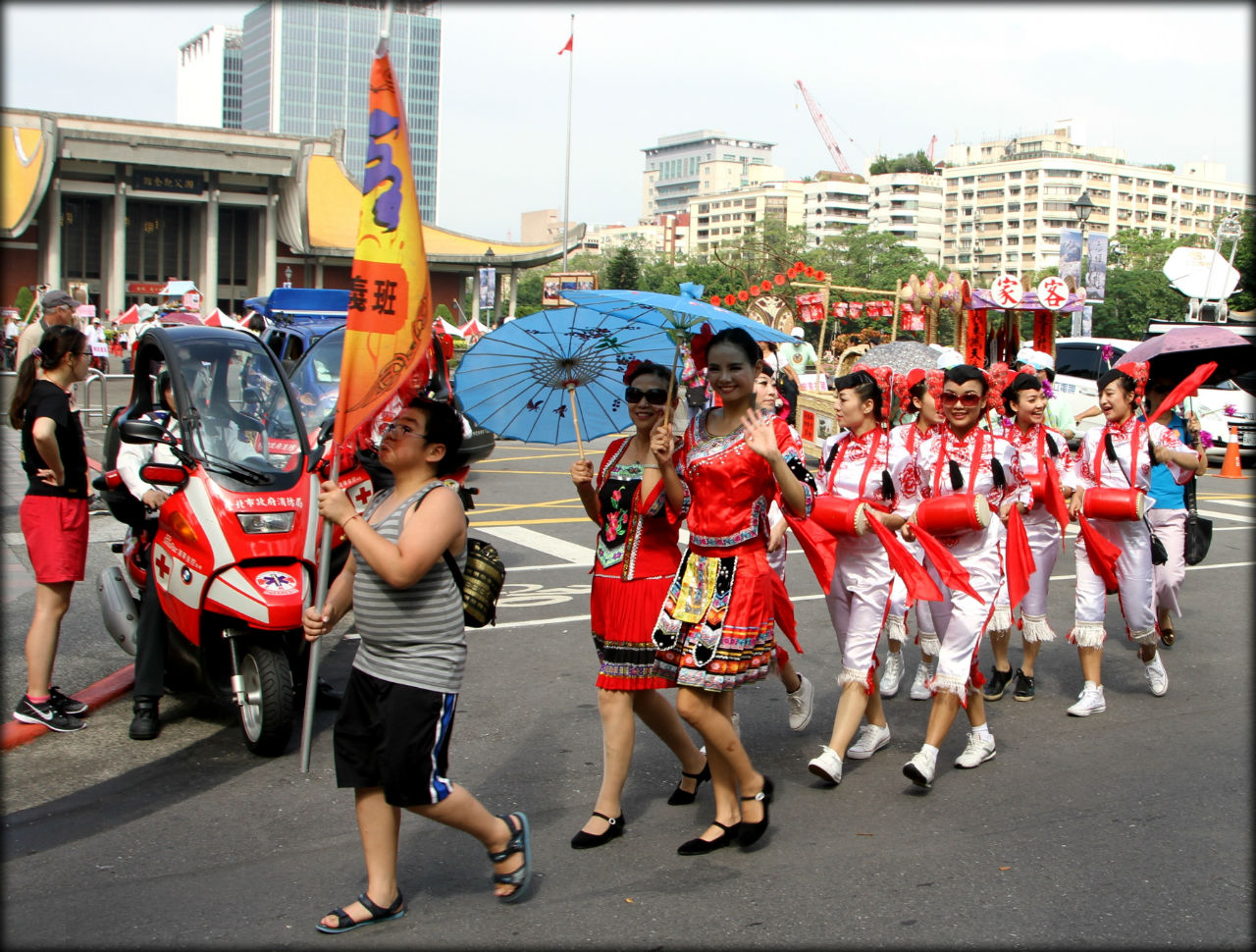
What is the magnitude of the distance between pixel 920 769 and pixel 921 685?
6.19 feet

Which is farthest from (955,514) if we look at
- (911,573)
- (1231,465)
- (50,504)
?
(1231,465)

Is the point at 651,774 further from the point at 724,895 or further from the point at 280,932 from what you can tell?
the point at 280,932

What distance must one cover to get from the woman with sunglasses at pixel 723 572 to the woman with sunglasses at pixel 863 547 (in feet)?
3.51

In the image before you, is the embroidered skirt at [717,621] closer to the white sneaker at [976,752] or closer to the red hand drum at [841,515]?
the red hand drum at [841,515]

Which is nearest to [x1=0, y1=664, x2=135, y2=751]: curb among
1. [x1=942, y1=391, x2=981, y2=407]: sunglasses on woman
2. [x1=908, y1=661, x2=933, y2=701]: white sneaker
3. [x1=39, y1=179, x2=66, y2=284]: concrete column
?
[x1=908, y1=661, x2=933, y2=701]: white sneaker

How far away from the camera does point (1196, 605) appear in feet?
31.1

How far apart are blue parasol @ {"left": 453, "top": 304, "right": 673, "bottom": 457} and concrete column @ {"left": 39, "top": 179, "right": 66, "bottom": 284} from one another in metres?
53.3

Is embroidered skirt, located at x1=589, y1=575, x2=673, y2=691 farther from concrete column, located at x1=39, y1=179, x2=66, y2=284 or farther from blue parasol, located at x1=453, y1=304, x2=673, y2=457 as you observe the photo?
concrete column, located at x1=39, y1=179, x2=66, y2=284

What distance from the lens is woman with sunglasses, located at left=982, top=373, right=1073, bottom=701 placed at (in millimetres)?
6781

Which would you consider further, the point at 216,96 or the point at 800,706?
the point at 216,96

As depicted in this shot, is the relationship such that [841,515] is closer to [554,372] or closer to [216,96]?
[554,372]

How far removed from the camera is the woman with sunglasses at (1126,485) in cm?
684

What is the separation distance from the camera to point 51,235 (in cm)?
5275

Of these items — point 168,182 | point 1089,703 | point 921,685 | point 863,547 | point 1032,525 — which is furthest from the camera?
point 168,182
